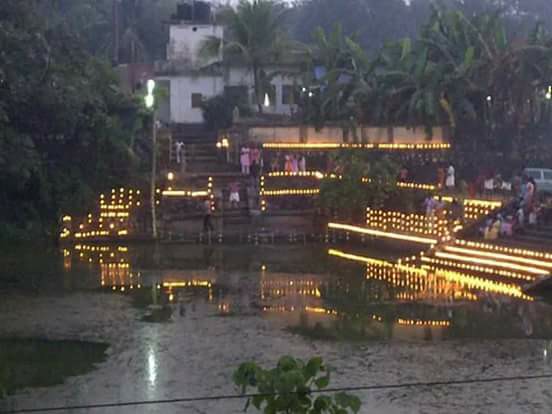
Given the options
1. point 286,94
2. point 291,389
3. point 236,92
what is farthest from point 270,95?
point 291,389

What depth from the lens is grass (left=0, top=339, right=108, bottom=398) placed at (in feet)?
53.3

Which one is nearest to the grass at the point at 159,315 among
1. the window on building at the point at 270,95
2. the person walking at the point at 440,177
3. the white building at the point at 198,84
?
the person walking at the point at 440,177

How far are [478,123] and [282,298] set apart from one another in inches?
721

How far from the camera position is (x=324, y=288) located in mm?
24828

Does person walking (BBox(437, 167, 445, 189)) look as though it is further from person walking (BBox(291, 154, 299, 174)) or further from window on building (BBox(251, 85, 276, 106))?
window on building (BBox(251, 85, 276, 106))

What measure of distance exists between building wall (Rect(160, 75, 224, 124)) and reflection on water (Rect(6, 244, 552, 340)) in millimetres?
15343

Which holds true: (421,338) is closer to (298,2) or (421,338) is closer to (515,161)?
(515,161)

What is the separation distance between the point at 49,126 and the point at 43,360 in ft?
44.6

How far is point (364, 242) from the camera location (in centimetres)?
3331

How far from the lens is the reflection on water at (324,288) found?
68.0ft

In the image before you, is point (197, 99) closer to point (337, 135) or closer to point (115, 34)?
point (115, 34)

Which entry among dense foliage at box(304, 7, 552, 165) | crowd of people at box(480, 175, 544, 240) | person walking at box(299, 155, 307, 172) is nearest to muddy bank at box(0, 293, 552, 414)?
crowd of people at box(480, 175, 544, 240)

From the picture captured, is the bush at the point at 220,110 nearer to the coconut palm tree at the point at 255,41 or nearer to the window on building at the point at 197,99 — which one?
the window on building at the point at 197,99

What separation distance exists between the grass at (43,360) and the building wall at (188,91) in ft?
93.3
